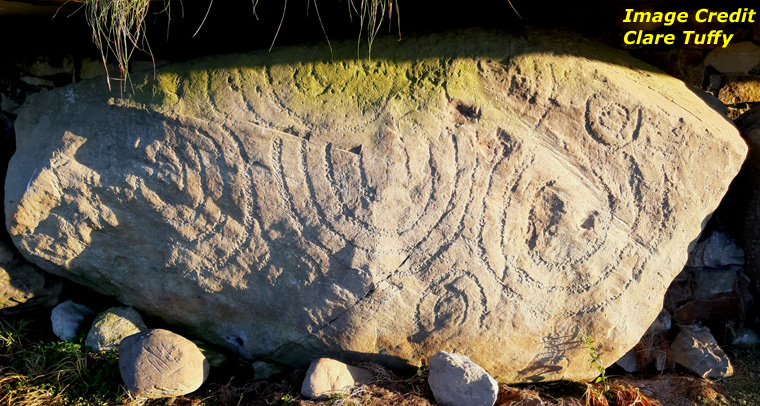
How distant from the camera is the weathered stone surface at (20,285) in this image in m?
2.93

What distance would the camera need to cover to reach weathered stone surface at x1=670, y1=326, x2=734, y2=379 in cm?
291

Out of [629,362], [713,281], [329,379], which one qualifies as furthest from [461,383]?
[713,281]

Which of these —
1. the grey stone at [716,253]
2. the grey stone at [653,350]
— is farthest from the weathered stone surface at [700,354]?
the grey stone at [716,253]

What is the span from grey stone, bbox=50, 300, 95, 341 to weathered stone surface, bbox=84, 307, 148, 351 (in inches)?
4.5

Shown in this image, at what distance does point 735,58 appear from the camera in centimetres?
308

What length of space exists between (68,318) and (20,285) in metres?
0.30

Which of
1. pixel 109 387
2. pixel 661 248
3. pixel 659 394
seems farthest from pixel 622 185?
pixel 109 387

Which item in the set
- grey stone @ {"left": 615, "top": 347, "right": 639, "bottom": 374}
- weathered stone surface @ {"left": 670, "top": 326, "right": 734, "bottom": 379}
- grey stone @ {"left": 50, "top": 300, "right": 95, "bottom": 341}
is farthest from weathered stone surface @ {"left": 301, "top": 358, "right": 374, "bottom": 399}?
weathered stone surface @ {"left": 670, "top": 326, "right": 734, "bottom": 379}

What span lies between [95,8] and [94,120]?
0.62 m

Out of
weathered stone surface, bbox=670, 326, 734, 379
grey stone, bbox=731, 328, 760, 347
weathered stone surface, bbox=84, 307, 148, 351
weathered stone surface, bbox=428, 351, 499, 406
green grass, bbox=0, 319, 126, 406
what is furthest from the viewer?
grey stone, bbox=731, 328, 760, 347

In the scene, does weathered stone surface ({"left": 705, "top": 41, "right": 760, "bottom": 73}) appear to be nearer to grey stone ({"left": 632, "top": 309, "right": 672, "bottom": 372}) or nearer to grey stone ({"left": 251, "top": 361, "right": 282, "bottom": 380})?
grey stone ({"left": 632, "top": 309, "right": 672, "bottom": 372})

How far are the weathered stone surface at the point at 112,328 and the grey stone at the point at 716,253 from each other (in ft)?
9.34

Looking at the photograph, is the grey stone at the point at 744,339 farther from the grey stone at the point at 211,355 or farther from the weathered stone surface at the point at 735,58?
the grey stone at the point at 211,355

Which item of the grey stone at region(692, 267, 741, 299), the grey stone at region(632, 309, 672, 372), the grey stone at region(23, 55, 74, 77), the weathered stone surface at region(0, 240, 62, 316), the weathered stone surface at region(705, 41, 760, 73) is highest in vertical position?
the weathered stone surface at region(705, 41, 760, 73)
